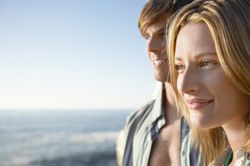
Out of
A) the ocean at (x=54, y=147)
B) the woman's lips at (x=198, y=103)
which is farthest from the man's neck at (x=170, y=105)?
the ocean at (x=54, y=147)

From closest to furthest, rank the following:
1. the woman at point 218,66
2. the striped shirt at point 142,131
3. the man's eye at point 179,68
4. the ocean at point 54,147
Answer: the woman at point 218,66 < the man's eye at point 179,68 < the striped shirt at point 142,131 < the ocean at point 54,147

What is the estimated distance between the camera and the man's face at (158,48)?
Result: 239 cm

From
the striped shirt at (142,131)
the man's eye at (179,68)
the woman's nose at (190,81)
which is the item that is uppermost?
the man's eye at (179,68)

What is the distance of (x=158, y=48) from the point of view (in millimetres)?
2404

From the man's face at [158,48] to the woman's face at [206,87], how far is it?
947 millimetres

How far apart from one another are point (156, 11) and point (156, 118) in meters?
0.71

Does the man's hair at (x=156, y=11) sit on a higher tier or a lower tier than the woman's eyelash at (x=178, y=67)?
higher

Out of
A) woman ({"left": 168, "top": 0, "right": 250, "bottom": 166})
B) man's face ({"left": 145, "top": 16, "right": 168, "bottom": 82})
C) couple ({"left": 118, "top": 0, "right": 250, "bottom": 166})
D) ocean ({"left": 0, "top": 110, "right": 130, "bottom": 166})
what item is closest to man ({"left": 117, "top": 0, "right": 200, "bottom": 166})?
man's face ({"left": 145, "top": 16, "right": 168, "bottom": 82})

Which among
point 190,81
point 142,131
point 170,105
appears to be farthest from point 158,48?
point 190,81

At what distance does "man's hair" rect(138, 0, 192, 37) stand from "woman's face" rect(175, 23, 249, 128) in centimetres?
105

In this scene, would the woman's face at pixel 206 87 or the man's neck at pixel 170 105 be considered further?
the man's neck at pixel 170 105

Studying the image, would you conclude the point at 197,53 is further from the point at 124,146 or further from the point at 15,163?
the point at 15,163

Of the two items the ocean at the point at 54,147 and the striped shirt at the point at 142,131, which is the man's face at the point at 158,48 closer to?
the striped shirt at the point at 142,131

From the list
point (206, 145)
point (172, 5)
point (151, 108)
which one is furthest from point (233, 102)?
point (151, 108)
